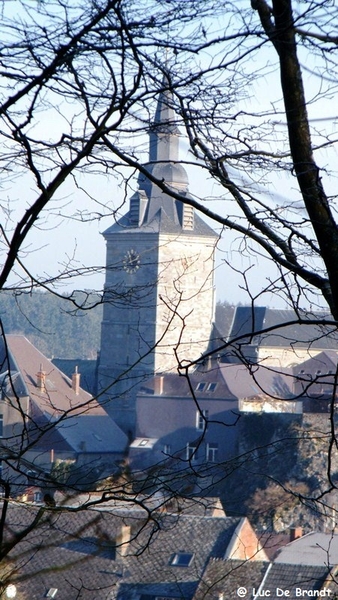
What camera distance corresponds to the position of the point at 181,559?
49.3 ft

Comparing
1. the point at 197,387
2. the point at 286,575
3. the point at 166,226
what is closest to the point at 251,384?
the point at 197,387

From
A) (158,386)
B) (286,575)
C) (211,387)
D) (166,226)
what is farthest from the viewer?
(166,226)

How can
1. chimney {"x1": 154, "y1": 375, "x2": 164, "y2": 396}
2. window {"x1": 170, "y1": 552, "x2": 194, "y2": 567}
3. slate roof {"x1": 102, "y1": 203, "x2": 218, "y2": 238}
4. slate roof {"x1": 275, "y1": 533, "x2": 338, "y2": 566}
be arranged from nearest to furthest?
slate roof {"x1": 275, "y1": 533, "x2": 338, "y2": 566} < window {"x1": 170, "y1": 552, "x2": 194, "y2": 567} < chimney {"x1": 154, "y1": 375, "x2": 164, "y2": 396} < slate roof {"x1": 102, "y1": 203, "x2": 218, "y2": 238}

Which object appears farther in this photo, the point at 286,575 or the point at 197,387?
the point at 197,387

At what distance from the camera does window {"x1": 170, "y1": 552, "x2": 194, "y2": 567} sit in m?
14.9

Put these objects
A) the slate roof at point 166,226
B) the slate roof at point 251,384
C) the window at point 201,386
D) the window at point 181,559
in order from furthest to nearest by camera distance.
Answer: the slate roof at point 166,226
the window at point 201,386
the slate roof at point 251,384
the window at point 181,559

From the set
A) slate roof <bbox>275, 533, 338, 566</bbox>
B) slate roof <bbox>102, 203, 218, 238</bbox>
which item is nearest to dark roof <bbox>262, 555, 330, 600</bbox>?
slate roof <bbox>275, 533, 338, 566</bbox>

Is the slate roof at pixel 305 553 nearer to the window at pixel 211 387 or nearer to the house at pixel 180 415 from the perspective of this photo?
the house at pixel 180 415

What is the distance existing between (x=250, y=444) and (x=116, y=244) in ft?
58.2

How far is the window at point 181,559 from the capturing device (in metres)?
14.9

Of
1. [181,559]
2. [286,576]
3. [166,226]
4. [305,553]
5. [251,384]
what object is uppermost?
[166,226]

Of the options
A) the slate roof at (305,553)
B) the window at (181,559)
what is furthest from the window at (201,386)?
the slate roof at (305,553)

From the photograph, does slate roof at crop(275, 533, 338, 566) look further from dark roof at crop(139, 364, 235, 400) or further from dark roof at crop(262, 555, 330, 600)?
dark roof at crop(139, 364, 235, 400)

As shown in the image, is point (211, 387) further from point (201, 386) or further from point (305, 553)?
point (305, 553)
